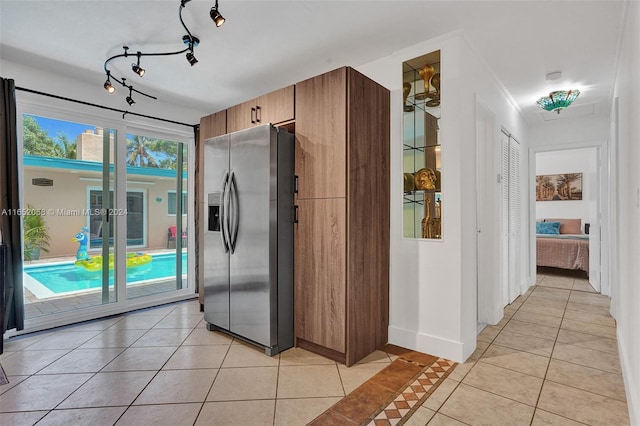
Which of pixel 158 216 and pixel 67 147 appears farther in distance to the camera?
pixel 158 216

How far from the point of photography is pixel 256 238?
2752mm

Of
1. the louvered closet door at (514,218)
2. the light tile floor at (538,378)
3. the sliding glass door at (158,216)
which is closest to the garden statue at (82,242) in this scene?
the sliding glass door at (158,216)

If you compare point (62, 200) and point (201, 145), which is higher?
point (201, 145)

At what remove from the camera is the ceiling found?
7.45ft

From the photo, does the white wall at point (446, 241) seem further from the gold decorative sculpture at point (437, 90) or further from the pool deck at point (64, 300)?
the pool deck at point (64, 300)

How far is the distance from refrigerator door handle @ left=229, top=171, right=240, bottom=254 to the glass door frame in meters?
1.81

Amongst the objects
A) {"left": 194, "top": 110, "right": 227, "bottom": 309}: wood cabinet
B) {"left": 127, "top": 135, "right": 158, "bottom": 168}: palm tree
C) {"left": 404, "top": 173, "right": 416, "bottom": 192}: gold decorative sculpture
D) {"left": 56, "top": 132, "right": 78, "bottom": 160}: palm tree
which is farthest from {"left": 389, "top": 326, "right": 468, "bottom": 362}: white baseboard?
{"left": 56, "top": 132, "right": 78, "bottom": 160}: palm tree

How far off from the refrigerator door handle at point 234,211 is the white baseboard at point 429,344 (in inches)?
62.5

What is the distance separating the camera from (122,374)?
2.36m

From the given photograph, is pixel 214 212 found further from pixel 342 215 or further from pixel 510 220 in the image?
pixel 510 220

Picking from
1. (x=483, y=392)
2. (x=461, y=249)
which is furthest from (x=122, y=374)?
(x=461, y=249)

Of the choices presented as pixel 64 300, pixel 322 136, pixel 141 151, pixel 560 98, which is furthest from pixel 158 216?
pixel 560 98

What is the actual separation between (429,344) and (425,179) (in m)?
1.36

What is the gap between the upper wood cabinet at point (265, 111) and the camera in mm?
2869
